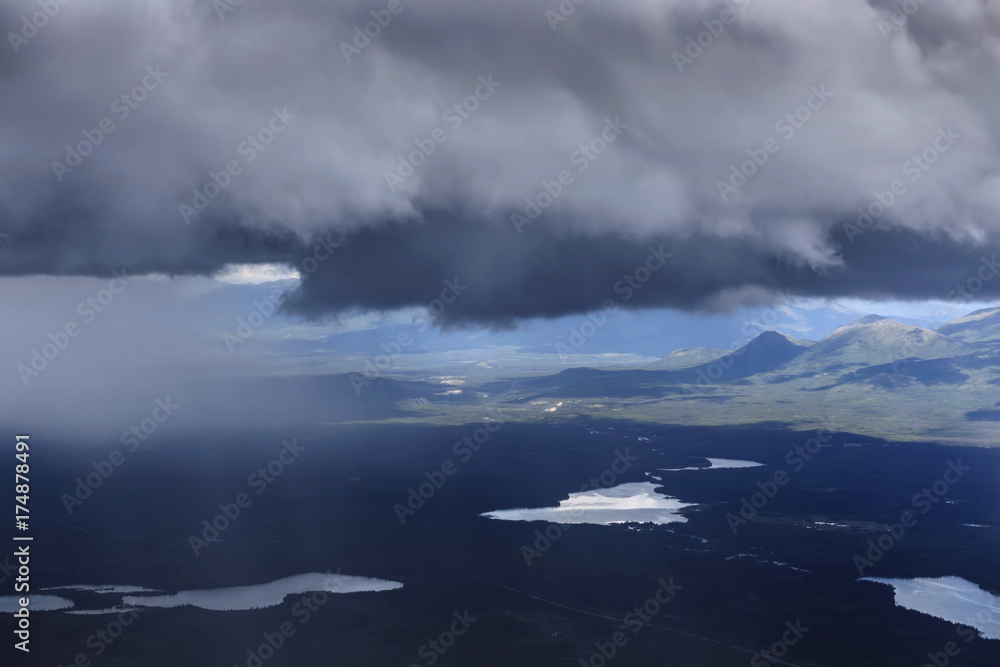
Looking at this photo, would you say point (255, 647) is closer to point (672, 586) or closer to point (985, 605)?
point (672, 586)
